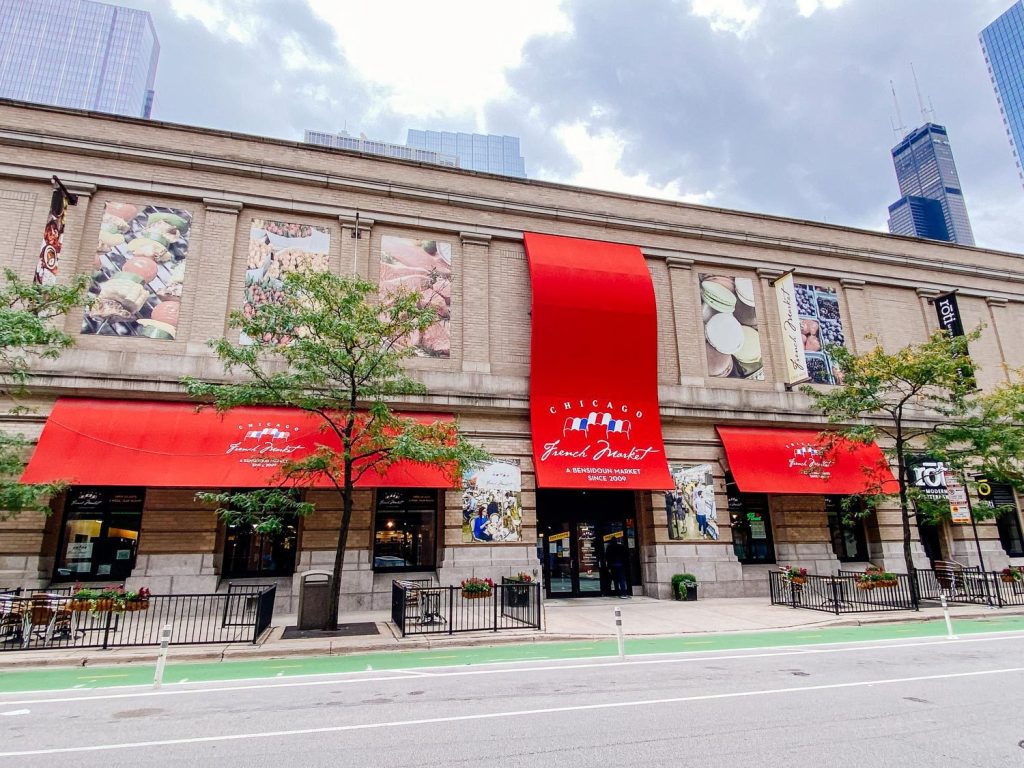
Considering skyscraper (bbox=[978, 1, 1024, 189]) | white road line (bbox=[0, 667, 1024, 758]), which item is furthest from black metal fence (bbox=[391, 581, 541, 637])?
skyscraper (bbox=[978, 1, 1024, 189])

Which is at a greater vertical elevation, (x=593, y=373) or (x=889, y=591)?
(x=593, y=373)

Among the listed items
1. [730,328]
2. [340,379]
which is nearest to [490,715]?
[340,379]

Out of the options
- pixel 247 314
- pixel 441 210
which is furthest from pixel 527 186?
pixel 247 314

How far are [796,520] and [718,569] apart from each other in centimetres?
383

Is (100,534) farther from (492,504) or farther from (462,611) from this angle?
(492,504)

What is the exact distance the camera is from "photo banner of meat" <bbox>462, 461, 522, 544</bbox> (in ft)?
59.0

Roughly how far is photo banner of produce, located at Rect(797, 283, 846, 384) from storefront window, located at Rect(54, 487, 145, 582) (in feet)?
76.4

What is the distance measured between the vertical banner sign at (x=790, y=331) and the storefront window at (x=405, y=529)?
1406cm

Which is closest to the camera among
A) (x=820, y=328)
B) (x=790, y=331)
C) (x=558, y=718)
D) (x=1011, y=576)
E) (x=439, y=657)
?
(x=558, y=718)

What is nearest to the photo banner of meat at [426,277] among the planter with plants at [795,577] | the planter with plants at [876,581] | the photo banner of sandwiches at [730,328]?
the photo banner of sandwiches at [730,328]

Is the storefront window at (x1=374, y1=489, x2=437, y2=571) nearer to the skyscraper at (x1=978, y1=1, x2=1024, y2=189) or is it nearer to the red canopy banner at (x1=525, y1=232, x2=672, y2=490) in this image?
the red canopy banner at (x1=525, y1=232, x2=672, y2=490)

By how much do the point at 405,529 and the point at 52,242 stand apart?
41.6ft

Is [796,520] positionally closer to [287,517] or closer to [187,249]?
[287,517]

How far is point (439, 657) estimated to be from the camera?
11.3 meters
